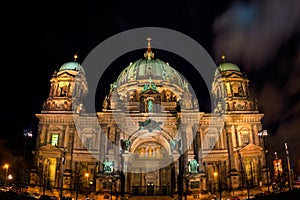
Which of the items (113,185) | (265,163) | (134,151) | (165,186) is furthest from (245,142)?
(113,185)

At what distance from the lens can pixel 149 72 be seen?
7162 cm

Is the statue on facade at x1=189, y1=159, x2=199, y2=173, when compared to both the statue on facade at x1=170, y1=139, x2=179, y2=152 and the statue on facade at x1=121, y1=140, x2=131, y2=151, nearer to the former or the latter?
the statue on facade at x1=170, y1=139, x2=179, y2=152

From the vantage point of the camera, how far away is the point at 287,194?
25.1 meters

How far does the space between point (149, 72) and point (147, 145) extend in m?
21.6

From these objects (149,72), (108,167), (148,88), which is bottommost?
(108,167)

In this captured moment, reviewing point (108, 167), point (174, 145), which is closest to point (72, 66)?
point (108, 167)

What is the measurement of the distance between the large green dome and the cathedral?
42.0 ft

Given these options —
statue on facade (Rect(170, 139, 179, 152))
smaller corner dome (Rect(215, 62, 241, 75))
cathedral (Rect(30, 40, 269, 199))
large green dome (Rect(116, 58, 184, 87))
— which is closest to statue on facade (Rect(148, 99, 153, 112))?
cathedral (Rect(30, 40, 269, 199))

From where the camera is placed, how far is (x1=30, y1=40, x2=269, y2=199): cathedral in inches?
1907

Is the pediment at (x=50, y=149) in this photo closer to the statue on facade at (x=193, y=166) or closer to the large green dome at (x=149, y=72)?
the statue on facade at (x=193, y=166)

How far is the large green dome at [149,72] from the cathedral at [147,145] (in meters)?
12.8

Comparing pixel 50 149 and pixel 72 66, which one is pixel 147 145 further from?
pixel 72 66

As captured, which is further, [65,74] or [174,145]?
[65,74]

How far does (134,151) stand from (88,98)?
1743 cm
